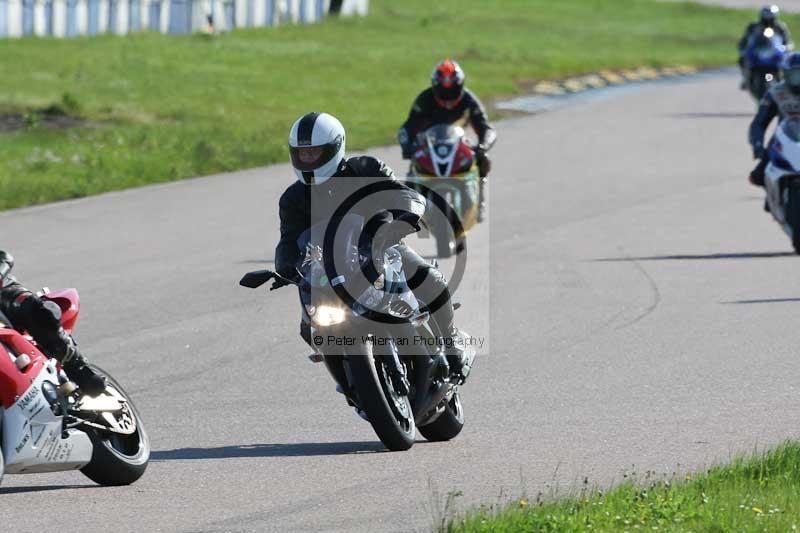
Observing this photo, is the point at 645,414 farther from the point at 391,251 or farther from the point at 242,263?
the point at 242,263

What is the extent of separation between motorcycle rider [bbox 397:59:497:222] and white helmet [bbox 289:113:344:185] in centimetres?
798

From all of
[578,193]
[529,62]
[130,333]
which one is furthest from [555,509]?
[529,62]

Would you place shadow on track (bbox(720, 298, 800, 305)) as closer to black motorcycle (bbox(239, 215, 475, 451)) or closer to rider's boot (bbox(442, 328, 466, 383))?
rider's boot (bbox(442, 328, 466, 383))

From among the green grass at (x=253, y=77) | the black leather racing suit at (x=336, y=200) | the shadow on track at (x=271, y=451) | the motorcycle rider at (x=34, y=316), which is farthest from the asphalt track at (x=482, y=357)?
the green grass at (x=253, y=77)

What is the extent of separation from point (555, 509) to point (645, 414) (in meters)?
2.74

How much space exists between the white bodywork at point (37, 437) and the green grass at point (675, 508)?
185 centimetres

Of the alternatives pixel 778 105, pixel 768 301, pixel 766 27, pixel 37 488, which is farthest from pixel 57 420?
pixel 766 27

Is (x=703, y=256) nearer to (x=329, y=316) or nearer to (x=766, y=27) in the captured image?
(x=329, y=316)

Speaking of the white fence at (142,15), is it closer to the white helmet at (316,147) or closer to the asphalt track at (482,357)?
the asphalt track at (482,357)

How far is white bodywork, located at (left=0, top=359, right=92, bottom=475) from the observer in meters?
7.03

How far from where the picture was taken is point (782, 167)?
1552 cm

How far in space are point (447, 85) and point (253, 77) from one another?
18456 mm

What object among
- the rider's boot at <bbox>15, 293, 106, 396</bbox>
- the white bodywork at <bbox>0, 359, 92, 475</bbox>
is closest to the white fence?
the rider's boot at <bbox>15, 293, 106, 396</bbox>

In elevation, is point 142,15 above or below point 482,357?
below
